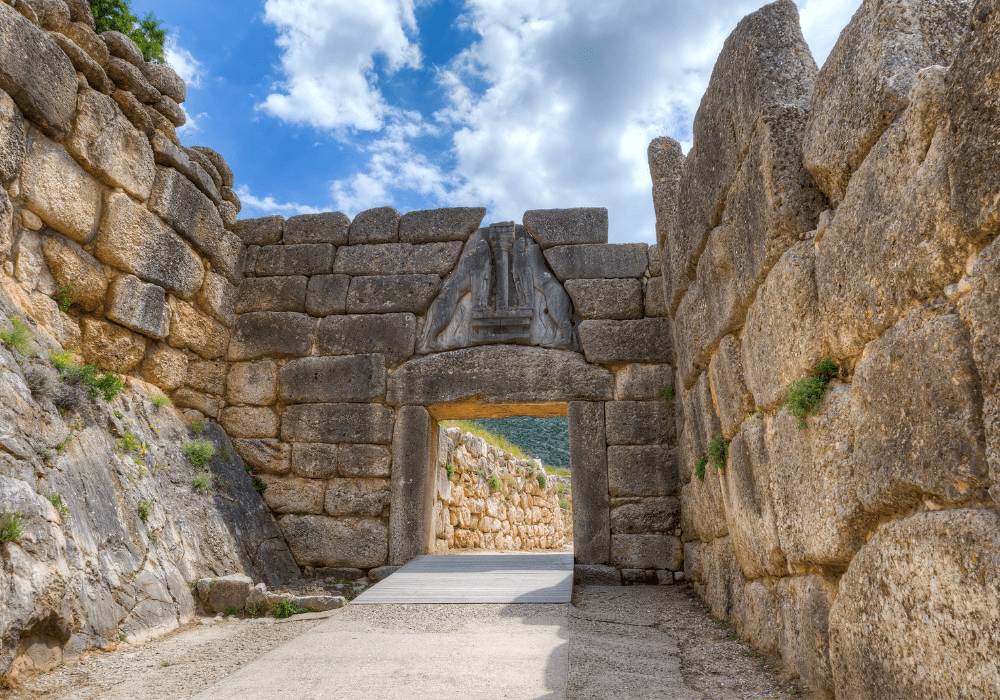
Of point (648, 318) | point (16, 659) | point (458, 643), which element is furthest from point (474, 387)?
point (16, 659)

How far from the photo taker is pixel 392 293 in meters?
6.91

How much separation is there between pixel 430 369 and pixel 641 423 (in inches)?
85.6

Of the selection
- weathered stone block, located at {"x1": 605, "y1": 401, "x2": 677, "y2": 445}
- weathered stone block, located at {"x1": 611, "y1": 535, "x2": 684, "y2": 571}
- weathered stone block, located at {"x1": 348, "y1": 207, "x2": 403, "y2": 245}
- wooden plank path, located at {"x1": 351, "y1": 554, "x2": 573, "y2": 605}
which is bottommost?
wooden plank path, located at {"x1": 351, "y1": 554, "x2": 573, "y2": 605}

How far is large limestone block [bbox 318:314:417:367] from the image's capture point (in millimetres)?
6711

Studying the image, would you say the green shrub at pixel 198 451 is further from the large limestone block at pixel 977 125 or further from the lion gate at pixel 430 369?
the large limestone block at pixel 977 125

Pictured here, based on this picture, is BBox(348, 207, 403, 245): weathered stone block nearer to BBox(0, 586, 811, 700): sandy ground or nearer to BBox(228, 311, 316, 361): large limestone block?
BBox(228, 311, 316, 361): large limestone block

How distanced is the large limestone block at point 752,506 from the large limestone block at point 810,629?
0.22m

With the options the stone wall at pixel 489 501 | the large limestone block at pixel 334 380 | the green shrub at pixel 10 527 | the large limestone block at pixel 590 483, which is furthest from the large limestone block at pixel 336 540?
the green shrub at pixel 10 527

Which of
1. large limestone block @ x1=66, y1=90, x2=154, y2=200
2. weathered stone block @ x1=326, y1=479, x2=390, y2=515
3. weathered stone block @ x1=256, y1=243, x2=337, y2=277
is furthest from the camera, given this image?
weathered stone block @ x1=256, y1=243, x2=337, y2=277

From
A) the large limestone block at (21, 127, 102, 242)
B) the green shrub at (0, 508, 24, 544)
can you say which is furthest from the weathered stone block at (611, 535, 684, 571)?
the large limestone block at (21, 127, 102, 242)

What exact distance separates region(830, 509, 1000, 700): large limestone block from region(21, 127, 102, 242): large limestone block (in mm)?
5397

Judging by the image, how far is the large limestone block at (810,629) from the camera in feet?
8.88

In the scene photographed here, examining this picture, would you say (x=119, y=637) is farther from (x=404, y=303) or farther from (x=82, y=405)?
(x=404, y=303)

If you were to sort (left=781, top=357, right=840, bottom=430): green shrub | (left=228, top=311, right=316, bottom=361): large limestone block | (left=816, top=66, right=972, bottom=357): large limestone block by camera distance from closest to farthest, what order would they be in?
1. (left=816, top=66, right=972, bottom=357): large limestone block
2. (left=781, top=357, right=840, bottom=430): green shrub
3. (left=228, top=311, right=316, bottom=361): large limestone block
